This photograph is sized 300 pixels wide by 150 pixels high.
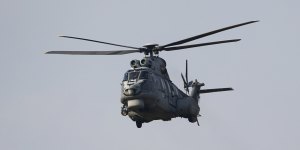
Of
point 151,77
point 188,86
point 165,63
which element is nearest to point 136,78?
point 151,77

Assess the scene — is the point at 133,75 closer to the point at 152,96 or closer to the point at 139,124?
the point at 152,96

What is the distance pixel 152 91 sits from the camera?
4916 centimetres

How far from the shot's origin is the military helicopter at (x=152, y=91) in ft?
160

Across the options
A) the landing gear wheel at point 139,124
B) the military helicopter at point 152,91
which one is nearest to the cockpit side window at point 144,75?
the military helicopter at point 152,91

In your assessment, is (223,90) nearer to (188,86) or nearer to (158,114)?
(188,86)

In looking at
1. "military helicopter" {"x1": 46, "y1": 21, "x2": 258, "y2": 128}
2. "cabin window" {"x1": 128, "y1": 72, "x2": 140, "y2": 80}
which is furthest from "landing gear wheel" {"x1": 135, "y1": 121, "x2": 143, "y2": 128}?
"cabin window" {"x1": 128, "y1": 72, "x2": 140, "y2": 80}

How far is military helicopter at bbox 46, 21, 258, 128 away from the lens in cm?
4878

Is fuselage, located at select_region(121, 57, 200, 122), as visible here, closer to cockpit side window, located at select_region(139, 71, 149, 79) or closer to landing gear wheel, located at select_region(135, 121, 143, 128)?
cockpit side window, located at select_region(139, 71, 149, 79)

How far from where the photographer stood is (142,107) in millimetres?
48438

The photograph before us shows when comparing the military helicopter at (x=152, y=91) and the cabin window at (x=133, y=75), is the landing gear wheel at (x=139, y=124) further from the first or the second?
the cabin window at (x=133, y=75)

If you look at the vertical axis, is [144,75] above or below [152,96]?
above

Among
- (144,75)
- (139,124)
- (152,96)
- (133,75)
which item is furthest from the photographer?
(139,124)

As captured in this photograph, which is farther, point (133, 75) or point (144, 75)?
point (133, 75)

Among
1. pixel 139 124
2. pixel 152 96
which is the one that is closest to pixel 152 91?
pixel 152 96
